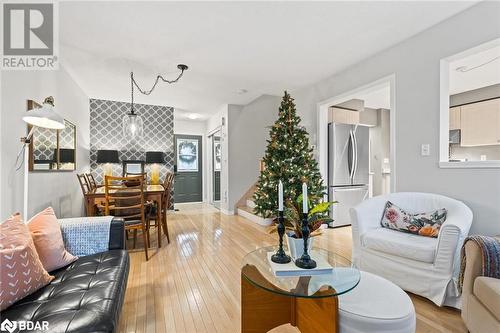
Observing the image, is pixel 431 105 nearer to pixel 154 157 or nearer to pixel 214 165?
pixel 154 157

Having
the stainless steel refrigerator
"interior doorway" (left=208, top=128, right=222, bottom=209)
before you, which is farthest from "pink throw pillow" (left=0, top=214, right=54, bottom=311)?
"interior doorway" (left=208, top=128, right=222, bottom=209)

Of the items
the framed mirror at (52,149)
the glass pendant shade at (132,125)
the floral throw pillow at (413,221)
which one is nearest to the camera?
the floral throw pillow at (413,221)

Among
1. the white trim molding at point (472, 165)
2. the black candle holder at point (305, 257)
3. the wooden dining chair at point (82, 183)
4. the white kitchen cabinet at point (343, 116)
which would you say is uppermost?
the white kitchen cabinet at point (343, 116)

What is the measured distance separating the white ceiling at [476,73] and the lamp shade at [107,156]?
5.94 m

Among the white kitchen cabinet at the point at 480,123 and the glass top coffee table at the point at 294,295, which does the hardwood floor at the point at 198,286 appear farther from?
the white kitchen cabinet at the point at 480,123

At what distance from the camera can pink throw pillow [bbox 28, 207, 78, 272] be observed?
1.53 metres

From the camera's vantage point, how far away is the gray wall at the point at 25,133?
1.88 meters

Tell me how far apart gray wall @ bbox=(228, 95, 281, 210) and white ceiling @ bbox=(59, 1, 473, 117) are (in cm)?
163

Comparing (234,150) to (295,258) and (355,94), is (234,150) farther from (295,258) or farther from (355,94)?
(295,258)

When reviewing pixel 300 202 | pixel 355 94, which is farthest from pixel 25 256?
pixel 355 94

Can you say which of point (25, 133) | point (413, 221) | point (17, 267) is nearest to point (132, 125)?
point (25, 133)

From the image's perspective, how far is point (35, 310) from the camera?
115 centimetres

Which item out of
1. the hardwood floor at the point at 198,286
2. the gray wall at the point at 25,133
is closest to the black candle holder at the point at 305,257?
the hardwood floor at the point at 198,286

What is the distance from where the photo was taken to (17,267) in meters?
1.22
